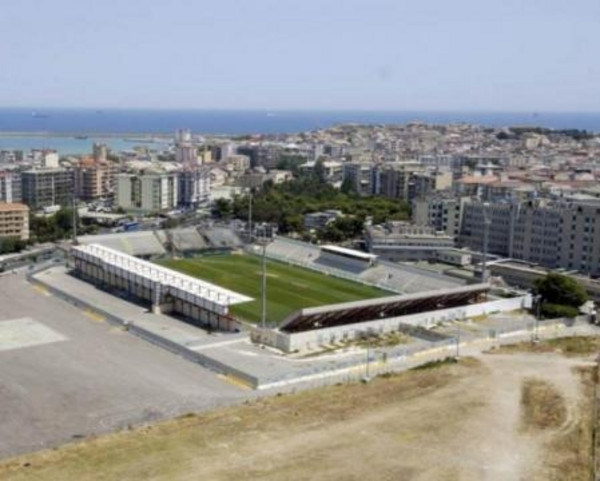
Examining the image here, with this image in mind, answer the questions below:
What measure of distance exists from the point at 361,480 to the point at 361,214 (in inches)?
1453

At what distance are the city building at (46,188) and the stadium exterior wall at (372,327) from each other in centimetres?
4251

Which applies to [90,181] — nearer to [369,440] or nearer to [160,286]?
[160,286]

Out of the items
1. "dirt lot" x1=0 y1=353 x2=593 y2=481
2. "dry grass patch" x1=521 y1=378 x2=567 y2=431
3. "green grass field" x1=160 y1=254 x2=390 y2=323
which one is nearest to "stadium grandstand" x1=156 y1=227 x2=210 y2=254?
"green grass field" x1=160 y1=254 x2=390 y2=323

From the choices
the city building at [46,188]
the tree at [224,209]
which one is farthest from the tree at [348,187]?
the city building at [46,188]

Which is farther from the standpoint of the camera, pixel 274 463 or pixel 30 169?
pixel 30 169

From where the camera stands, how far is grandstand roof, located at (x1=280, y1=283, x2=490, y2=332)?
91.9ft

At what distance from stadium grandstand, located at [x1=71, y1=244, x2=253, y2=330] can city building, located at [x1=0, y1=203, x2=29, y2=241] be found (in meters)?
13.1

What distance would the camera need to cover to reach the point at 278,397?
74.5ft

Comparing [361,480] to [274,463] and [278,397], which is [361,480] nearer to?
[274,463]

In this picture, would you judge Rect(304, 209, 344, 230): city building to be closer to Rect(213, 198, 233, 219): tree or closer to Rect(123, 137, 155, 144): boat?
Rect(213, 198, 233, 219): tree

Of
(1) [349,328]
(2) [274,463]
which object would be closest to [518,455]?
(2) [274,463]

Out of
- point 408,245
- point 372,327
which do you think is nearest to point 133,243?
point 408,245

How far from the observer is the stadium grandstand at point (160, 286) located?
96.6 feet

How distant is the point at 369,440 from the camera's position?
1967cm
